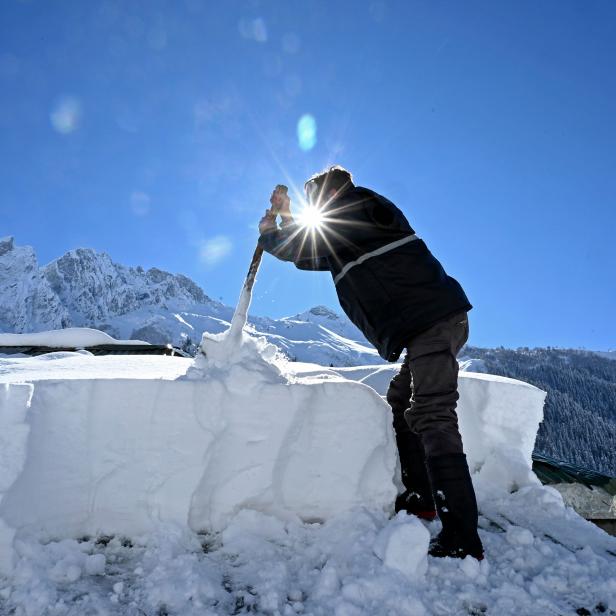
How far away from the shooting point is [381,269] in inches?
86.8

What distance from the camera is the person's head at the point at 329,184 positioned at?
7.98ft

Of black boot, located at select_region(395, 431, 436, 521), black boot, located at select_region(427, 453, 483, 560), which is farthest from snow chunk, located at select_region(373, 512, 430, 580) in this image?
black boot, located at select_region(395, 431, 436, 521)

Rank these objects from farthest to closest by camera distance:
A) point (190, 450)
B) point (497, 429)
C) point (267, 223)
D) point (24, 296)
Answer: point (24, 296)
point (497, 429)
point (267, 223)
point (190, 450)

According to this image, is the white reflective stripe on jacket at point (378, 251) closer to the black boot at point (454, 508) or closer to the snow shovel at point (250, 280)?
the snow shovel at point (250, 280)

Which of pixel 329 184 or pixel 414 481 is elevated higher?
pixel 329 184

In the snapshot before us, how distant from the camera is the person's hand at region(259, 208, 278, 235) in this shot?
2.51 metres

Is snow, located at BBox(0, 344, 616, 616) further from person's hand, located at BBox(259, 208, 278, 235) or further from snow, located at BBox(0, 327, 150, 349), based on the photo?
snow, located at BBox(0, 327, 150, 349)

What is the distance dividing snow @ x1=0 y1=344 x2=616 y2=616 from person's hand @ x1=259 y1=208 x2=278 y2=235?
2.15 feet

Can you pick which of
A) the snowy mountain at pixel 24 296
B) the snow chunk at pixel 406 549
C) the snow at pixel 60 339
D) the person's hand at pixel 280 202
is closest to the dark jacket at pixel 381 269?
the person's hand at pixel 280 202

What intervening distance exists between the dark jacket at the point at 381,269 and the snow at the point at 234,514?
42 centimetres

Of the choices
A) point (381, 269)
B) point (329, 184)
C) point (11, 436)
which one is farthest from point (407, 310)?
point (11, 436)

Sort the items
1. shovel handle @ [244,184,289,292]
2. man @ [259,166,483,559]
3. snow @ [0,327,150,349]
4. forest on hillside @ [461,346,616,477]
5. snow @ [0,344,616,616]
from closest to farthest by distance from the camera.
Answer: snow @ [0,344,616,616]
man @ [259,166,483,559]
shovel handle @ [244,184,289,292]
snow @ [0,327,150,349]
forest on hillside @ [461,346,616,477]

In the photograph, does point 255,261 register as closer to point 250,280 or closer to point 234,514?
point 250,280

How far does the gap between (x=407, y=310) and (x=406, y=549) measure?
3.40ft
